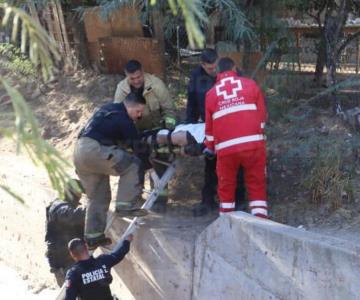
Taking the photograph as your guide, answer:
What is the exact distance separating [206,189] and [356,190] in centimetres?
137

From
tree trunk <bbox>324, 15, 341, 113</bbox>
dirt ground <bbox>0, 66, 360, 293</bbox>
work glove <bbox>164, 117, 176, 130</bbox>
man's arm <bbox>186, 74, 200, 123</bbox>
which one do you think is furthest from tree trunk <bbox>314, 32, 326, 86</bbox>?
work glove <bbox>164, 117, 176, 130</bbox>

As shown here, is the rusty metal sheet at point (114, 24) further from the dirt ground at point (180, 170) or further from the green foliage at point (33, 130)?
the green foliage at point (33, 130)

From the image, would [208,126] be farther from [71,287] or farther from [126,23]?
[126,23]

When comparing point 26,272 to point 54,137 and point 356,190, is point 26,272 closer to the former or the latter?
point 54,137

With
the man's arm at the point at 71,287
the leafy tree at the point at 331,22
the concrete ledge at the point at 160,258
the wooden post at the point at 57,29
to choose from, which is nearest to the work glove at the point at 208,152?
the concrete ledge at the point at 160,258

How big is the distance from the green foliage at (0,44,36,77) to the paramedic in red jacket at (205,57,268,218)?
4.91 meters

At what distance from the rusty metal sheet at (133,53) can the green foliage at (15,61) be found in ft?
4.67

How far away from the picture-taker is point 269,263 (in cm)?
482

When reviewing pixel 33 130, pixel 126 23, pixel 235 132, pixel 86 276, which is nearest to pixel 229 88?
pixel 235 132

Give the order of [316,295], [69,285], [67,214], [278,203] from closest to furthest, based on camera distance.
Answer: [316,295]
[69,285]
[278,203]
[67,214]

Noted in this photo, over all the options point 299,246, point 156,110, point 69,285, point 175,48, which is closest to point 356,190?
point 299,246

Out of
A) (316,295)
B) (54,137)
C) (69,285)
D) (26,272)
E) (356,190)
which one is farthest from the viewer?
(54,137)

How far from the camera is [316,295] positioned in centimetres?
440

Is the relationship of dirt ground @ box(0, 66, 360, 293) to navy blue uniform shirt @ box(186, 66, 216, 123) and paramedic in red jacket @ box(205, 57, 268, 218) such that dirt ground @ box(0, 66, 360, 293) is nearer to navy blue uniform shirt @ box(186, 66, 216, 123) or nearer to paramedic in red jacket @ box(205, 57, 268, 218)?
paramedic in red jacket @ box(205, 57, 268, 218)
